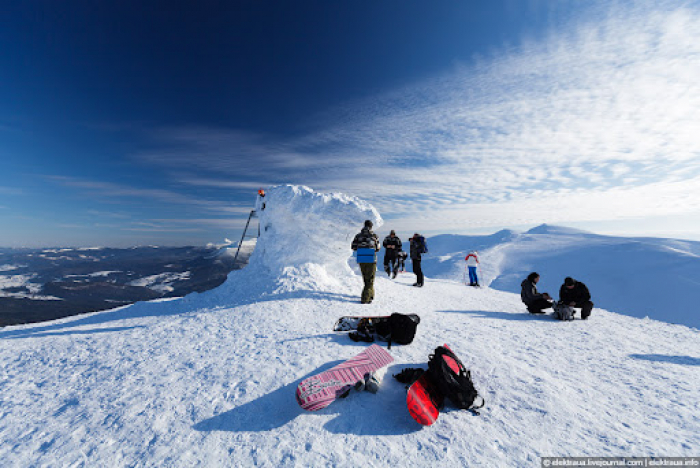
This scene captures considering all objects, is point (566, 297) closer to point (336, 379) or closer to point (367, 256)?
point (367, 256)

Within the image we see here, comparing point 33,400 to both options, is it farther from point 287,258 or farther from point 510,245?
point 510,245

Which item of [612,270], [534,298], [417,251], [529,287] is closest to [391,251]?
[417,251]

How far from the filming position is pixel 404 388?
4.61m

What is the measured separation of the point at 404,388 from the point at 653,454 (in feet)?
10.8

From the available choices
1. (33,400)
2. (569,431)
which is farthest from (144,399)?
(569,431)

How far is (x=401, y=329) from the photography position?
251 inches

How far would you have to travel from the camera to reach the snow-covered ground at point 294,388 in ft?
11.7

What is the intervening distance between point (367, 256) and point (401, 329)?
3.81 meters

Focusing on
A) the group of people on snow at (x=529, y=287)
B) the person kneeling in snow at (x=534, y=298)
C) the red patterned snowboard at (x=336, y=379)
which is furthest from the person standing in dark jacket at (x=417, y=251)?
the red patterned snowboard at (x=336, y=379)

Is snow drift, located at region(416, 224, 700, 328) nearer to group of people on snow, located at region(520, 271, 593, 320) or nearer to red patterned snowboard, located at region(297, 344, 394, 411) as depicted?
group of people on snow, located at region(520, 271, 593, 320)

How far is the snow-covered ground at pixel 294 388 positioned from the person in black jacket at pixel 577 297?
1.45 ft

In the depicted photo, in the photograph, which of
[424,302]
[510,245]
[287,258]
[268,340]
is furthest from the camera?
[510,245]

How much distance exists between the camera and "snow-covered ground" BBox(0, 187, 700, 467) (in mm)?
3555

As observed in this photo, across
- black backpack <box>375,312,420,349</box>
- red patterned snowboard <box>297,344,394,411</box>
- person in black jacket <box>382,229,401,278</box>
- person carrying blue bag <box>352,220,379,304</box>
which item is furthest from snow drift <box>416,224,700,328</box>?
red patterned snowboard <box>297,344,394,411</box>
